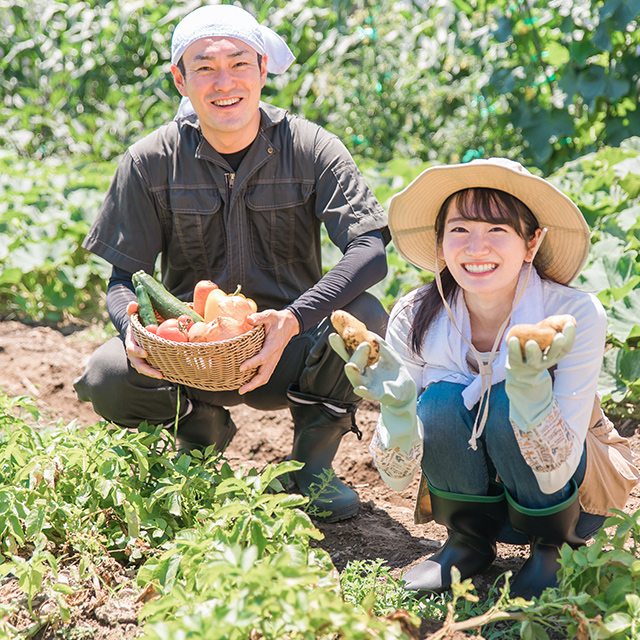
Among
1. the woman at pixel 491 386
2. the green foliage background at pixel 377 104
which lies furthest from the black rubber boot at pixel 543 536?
the green foliage background at pixel 377 104

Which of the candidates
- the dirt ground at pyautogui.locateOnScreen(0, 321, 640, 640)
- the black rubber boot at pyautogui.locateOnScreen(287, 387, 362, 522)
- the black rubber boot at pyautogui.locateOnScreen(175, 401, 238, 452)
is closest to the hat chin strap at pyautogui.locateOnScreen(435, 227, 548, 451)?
the dirt ground at pyautogui.locateOnScreen(0, 321, 640, 640)

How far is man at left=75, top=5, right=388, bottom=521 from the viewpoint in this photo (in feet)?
7.48

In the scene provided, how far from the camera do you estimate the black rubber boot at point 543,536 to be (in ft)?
5.68

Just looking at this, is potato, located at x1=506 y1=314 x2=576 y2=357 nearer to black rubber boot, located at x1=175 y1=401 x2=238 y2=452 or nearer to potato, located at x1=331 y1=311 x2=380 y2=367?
potato, located at x1=331 y1=311 x2=380 y2=367

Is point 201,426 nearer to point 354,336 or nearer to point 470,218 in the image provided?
point 354,336

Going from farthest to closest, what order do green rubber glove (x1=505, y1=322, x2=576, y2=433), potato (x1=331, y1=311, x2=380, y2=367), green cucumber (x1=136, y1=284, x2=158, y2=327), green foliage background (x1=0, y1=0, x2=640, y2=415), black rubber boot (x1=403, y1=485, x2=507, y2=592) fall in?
1. green foliage background (x1=0, y1=0, x2=640, y2=415)
2. green cucumber (x1=136, y1=284, x2=158, y2=327)
3. black rubber boot (x1=403, y1=485, x2=507, y2=592)
4. potato (x1=331, y1=311, x2=380, y2=367)
5. green rubber glove (x1=505, y1=322, x2=576, y2=433)

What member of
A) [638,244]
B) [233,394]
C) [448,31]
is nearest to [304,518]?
[233,394]

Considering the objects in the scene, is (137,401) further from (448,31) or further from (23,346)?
(448,31)

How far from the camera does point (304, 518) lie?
5.59 ft

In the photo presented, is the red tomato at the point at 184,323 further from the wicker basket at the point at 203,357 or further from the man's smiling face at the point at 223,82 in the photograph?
the man's smiling face at the point at 223,82

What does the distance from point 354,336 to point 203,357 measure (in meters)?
0.49

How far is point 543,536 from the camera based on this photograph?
5.80 feet

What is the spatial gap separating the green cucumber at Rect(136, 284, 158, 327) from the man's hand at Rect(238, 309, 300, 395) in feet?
1.01

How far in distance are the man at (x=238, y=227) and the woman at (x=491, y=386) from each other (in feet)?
1.29
